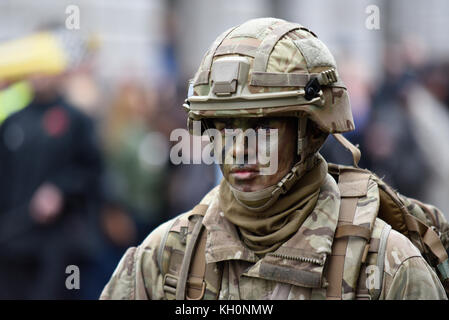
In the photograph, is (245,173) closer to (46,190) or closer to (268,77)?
(268,77)

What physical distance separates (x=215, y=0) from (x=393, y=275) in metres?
11.9

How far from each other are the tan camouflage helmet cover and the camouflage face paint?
0.08m

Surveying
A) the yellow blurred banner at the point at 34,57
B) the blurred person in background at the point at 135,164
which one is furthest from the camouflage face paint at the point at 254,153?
the blurred person in background at the point at 135,164

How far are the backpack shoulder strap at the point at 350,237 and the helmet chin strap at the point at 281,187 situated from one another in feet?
0.86

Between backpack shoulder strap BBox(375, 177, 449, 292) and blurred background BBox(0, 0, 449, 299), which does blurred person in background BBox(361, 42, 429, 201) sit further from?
backpack shoulder strap BBox(375, 177, 449, 292)

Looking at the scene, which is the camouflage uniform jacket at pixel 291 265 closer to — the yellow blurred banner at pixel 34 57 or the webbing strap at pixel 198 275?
the webbing strap at pixel 198 275

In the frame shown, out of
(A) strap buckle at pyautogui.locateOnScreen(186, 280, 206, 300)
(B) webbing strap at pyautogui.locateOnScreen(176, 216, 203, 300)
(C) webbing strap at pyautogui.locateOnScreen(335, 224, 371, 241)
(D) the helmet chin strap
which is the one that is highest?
(D) the helmet chin strap

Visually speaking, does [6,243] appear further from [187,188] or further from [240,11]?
[240,11]

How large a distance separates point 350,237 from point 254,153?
0.55 meters

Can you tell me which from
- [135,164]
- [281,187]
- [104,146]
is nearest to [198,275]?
[281,187]

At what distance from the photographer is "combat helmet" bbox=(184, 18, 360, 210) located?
4.59 metres

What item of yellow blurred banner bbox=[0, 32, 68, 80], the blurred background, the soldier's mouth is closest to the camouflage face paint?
the soldier's mouth

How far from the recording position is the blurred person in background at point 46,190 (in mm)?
9047
